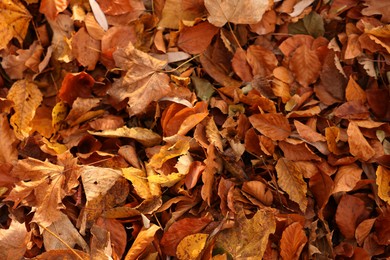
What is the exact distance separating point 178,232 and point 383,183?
1.63 ft

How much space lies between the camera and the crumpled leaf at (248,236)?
45.1 inches

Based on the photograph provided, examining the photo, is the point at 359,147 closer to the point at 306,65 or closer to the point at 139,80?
the point at 306,65

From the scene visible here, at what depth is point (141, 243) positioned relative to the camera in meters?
1.13

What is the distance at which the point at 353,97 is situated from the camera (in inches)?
51.7

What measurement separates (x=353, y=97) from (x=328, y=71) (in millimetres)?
92

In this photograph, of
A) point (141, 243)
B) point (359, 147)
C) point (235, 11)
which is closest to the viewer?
point (141, 243)

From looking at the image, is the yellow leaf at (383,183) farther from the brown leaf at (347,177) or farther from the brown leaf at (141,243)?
the brown leaf at (141,243)

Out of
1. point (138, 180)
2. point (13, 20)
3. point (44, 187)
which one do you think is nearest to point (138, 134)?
point (138, 180)

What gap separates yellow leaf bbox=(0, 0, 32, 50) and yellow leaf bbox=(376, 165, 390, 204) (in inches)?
38.3

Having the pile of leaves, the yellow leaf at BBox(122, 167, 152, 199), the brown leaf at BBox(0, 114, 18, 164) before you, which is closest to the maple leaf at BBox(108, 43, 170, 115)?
the pile of leaves

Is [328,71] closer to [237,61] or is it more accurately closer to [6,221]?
[237,61]

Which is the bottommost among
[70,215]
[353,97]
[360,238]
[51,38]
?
[360,238]

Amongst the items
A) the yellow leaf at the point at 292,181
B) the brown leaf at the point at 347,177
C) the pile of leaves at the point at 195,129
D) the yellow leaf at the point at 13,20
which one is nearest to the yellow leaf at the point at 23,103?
A: the pile of leaves at the point at 195,129

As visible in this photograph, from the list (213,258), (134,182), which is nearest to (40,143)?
(134,182)
